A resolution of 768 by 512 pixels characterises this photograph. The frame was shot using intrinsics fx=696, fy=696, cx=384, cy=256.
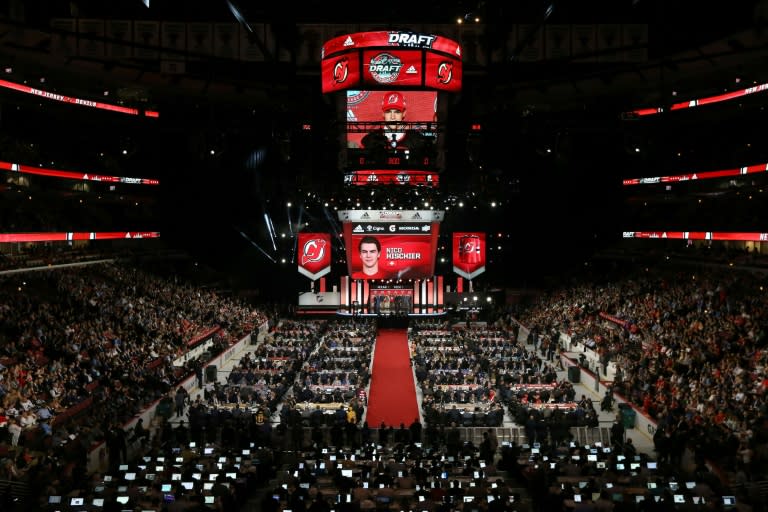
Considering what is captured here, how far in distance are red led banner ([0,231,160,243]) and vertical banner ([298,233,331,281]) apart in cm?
898

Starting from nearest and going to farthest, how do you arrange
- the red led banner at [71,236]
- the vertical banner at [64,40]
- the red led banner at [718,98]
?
the red led banner at [71,236]
the red led banner at [718,98]
the vertical banner at [64,40]

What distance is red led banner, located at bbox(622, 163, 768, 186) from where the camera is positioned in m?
28.9

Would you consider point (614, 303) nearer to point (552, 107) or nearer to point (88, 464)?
point (552, 107)

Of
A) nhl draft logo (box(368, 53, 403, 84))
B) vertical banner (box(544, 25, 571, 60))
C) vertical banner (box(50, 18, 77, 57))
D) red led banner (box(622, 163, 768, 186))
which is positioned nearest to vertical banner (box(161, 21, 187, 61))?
vertical banner (box(50, 18, 77, 57))

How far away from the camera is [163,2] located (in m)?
29.9

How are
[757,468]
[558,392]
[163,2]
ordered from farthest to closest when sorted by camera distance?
[163,2]
[558,392]
[757,468]

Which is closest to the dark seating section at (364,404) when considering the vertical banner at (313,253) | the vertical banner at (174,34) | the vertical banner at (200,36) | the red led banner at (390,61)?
the vertical banner at (313,253)

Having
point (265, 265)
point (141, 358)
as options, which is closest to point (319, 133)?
point (141, 358)

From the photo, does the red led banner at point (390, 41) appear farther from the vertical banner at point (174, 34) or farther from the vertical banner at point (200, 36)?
the vertical banner at point (174, 34)

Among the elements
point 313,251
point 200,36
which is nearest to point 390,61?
point 200,36

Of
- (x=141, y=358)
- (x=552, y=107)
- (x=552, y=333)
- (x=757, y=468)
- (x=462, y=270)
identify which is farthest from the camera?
(x=462, y=270)

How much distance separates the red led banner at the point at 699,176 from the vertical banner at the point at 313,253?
59.7ft

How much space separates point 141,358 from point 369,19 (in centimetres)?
1842

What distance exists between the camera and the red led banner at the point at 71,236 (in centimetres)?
2695
